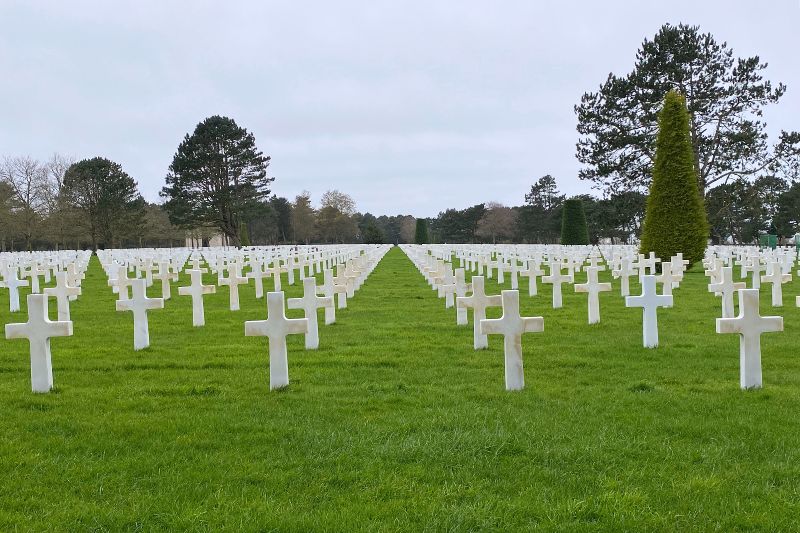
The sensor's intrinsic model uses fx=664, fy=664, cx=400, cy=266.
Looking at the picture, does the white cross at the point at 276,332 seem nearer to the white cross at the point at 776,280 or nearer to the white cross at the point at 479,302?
the white cross at the point at 479,302

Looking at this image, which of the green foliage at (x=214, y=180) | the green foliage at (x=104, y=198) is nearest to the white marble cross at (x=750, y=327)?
the green foliage at (x=214, y=180)

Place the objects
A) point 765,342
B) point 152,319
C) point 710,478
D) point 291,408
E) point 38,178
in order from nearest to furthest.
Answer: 1. point 710,478
2. point 291,408
3. point 765,342
4. point 152,319
5. point 38,178

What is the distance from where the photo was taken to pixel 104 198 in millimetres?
47688

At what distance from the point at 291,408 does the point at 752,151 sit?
29716 millimetres

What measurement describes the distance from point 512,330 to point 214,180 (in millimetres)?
42894

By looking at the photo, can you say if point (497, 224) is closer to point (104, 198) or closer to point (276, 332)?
point (104, 198)

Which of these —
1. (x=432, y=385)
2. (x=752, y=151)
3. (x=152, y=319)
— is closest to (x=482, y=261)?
(x=152, y=319)

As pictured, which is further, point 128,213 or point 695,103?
point 128,213

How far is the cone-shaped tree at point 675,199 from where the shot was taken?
56.7 ft

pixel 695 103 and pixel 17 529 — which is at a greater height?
pixel 695 103

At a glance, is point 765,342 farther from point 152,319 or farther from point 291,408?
point 152,319

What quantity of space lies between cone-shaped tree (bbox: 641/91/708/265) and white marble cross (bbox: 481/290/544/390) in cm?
1393

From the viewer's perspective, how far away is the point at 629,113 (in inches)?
1157

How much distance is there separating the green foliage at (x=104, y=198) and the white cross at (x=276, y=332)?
154 feet
